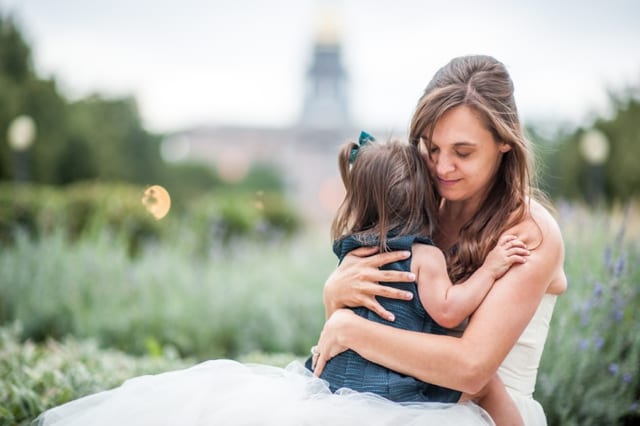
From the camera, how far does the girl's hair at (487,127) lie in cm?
206

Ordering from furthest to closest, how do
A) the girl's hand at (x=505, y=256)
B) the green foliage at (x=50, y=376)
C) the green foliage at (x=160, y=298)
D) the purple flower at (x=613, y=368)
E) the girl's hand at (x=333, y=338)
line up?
the green foliage at (x=160, y=298) < the purple flower at (x=613, y=368) < the green foliage at (x=50, y=376) < the girl's hand at (x=333, y=338) < the girl's hand at (x=505, y=256)

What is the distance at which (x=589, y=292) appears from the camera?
332 cm

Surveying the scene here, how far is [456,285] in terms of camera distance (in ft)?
6.36

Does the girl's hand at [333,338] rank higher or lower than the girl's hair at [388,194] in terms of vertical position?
lower

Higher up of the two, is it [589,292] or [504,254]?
[504,254]

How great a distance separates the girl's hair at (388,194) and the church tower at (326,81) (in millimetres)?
72432

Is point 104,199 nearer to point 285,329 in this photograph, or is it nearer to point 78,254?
point 78,254

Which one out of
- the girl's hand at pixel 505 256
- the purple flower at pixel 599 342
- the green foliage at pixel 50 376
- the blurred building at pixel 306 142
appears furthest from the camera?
the blurred building at pixel 306 142

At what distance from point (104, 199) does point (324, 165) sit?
5528cm

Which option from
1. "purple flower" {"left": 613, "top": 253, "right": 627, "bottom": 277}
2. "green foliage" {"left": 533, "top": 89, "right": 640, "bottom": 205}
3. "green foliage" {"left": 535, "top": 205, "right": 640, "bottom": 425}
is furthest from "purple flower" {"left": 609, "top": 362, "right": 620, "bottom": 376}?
"green foliage" {"left": 533, "top": 89, "right": 640, "bottom": 205}

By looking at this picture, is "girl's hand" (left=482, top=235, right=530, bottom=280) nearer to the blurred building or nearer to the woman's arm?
the woman's arm

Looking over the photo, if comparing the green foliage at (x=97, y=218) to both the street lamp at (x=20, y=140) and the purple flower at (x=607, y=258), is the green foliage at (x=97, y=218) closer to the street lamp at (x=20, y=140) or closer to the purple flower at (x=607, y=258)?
the street lamp at (x=20, y=140)

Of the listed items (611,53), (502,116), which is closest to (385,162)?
(502,116)

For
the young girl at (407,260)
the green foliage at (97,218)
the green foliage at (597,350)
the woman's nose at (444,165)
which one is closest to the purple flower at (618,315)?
the green foliage at (597,350)
